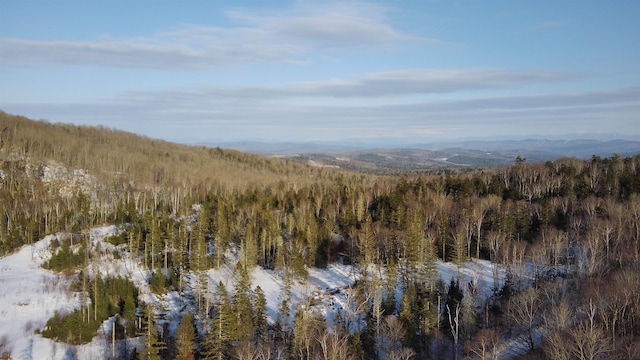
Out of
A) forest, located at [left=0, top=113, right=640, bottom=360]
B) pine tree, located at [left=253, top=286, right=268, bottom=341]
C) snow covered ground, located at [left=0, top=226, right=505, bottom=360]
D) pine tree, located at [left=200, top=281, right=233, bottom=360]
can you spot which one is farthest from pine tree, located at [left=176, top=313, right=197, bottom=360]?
snow covered ground, located at [left=0, top=226, right=505, bottom=360]

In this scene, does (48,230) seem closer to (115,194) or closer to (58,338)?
(115,194)

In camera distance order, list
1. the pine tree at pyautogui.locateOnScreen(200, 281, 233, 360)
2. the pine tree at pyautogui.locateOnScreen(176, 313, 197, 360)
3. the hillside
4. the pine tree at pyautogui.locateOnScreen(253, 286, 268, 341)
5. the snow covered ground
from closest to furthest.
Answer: the pine tree at pyautogui.locateOnScreen(176, 313, 197, 360), the pine tree at pyautogui.locateOnScreen(200, 281, 233, 360), the snow covered ground, the pine tree at pyautogui.locateOnScreen(253, 286, 268, 341), the hillside

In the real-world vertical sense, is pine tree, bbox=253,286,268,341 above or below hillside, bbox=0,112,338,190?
below

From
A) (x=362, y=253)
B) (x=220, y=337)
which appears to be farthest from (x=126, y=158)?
(x=220, y=337)

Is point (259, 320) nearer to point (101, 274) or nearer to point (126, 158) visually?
point (101, 274)

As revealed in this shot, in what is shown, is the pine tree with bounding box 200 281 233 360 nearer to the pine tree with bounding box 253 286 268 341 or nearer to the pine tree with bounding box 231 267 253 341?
the pine tree with bounding box 231 267 253 341
